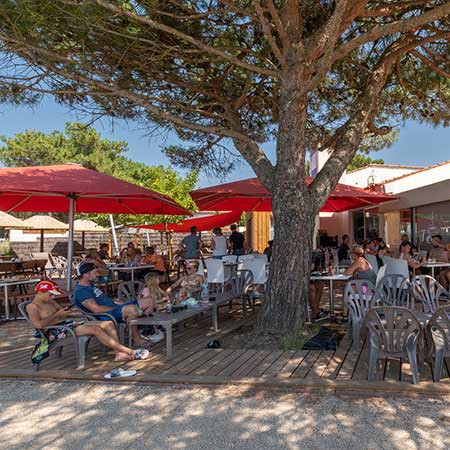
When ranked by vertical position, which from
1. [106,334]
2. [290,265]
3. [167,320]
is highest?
[290,265]

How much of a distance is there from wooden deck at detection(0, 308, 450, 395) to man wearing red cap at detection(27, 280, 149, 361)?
0.13m

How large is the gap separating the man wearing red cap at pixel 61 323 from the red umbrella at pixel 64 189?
240 cm

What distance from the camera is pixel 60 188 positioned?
22.2 feet

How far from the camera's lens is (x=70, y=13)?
546 centimetres

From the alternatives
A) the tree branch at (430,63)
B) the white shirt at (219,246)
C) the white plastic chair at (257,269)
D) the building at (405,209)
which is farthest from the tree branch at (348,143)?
the white shirt at (219,246)

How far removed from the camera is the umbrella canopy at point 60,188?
22.2 ft

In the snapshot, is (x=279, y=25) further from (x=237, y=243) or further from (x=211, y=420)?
(x=237, y=243)

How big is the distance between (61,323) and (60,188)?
8.76ft

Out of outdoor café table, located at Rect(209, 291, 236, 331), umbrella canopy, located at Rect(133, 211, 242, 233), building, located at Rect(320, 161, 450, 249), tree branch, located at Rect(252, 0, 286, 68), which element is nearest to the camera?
tree branch, located at Rect(252, 0, 286, 68)

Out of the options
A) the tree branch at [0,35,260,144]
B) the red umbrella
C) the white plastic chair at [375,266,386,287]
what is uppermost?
the tree branch at [0,35,260,144]

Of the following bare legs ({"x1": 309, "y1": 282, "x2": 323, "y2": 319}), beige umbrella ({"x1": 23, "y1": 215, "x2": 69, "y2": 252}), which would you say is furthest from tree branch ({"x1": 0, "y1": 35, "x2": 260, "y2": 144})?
beige umbrella ({"x1": 23, "y1": 215, "x2": 69, "y2": 252})

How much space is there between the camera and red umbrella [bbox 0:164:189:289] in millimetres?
6768

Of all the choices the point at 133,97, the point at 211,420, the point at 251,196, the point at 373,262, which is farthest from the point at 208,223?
the point at 211,420

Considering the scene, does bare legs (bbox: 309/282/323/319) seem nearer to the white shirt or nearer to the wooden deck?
the wooden deck
